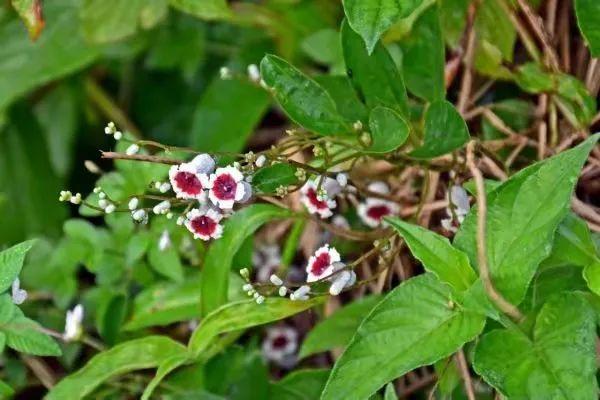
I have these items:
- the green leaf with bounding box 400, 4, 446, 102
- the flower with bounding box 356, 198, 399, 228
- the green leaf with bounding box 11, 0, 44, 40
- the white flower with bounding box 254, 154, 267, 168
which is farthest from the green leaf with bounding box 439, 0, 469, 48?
the green leaf with bounding box 11, 0, 44, 40

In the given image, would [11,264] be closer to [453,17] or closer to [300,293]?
[300,293]

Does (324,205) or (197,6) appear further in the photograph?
(197,6)

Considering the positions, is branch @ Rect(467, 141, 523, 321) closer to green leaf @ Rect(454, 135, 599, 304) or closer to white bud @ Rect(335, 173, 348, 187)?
green leaf @ Rect(454, 135, 599, 304)

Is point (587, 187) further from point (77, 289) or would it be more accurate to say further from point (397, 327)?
point (77, 289)

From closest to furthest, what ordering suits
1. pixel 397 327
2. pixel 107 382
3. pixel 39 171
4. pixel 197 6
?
pixel 397 327 → pixel 107 382 → pixel 197 6 → pixel 39 171

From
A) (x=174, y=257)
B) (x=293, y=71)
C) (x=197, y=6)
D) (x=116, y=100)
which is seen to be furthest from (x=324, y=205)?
(x=116, y=100)

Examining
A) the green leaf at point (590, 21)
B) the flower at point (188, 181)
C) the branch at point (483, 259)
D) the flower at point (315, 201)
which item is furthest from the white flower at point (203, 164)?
the green leaf at point (590, 21)

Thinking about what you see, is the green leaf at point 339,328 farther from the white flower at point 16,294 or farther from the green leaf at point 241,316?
the white flower at point 16,294
